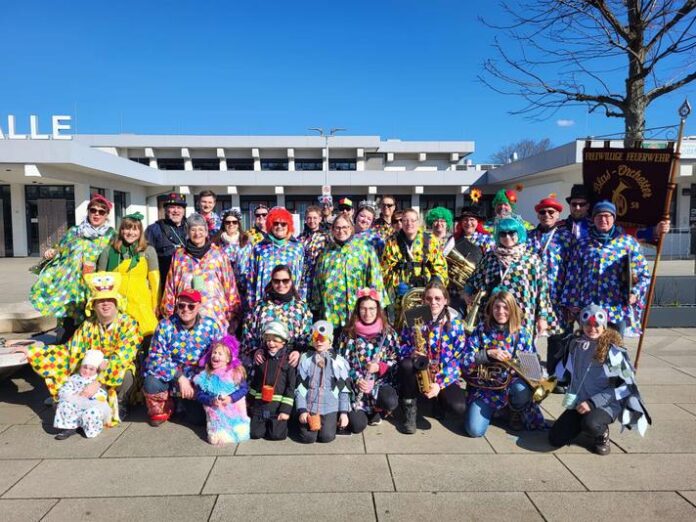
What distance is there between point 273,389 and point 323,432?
50 centimetres

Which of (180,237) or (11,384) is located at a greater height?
(180,237)

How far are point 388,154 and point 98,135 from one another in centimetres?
2199

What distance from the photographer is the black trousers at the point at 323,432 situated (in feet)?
11.5

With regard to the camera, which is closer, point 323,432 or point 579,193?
point 323,432

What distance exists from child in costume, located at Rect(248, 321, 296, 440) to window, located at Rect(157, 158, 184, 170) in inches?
1409

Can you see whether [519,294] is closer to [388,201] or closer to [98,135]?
[388,201]

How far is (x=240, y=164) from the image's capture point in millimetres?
36906

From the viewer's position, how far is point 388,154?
38.6 m

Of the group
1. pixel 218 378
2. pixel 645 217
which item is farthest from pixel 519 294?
pixel 218 378

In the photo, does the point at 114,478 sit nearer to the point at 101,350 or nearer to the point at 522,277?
the point at 101,350

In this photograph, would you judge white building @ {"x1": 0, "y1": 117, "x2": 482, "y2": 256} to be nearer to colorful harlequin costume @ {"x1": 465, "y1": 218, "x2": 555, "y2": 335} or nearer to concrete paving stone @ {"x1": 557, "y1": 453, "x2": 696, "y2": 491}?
colorful harlequin costume @ {"x1": 465, "y1": 218, "x2": 555, "y2": 335}

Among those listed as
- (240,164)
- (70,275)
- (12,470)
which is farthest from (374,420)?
(240,164)

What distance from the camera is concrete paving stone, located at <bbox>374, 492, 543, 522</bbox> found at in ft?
8.48

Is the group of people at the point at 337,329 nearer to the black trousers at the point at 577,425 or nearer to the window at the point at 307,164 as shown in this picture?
the black trousers at the point at 577,425
